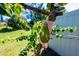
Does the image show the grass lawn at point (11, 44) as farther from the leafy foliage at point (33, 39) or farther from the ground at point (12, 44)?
the leafy foliage at point (33, 39)

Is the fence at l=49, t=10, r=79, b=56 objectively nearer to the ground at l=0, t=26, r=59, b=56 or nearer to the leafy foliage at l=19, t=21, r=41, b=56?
the ground at l=0, t=26, r=59, b=56

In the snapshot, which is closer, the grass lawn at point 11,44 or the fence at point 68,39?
the fence at point 68,39

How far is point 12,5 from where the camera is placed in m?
4.01

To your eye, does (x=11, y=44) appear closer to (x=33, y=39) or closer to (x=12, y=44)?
(x=12, y=44)

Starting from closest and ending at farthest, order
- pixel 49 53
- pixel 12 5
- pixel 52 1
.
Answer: pixel 12 5 < pixel 52 1 < pixel 49 53

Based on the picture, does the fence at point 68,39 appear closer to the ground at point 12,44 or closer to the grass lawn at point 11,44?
the ground at point 12,44

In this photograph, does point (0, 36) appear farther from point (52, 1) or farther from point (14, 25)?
point (52, 1)

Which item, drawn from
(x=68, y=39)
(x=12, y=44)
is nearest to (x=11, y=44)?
(x=12, y=44)

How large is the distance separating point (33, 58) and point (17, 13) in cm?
101

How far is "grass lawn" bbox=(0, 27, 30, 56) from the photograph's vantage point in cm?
528

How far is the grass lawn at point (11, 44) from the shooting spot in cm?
528

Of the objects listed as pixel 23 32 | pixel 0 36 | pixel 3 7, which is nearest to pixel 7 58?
pixel 23 32

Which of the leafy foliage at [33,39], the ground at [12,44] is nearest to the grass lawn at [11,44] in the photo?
the ground at [12,44]

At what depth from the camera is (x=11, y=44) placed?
18.5 ft
